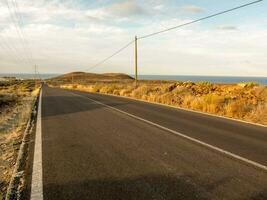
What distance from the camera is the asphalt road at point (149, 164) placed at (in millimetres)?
4555

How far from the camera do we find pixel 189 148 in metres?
7.28

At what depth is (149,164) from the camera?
234 inches

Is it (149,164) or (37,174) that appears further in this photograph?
(149,164)

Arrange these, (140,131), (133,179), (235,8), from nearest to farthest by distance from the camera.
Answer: (133,179) → (140,131) → (235,8)

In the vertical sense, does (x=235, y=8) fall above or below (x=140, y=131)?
above

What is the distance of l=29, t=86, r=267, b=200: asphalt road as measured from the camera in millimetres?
4555

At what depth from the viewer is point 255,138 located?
28.8ft

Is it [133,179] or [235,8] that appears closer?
[133,179]

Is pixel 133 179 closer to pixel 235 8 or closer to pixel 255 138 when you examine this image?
pixel 255 138

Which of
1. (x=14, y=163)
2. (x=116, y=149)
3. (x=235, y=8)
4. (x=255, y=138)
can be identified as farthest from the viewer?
(x=235, y=8)

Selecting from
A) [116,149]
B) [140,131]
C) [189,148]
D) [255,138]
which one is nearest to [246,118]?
[255,138]

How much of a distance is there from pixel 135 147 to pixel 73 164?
6.01ft

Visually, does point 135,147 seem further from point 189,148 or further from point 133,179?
point 133,179

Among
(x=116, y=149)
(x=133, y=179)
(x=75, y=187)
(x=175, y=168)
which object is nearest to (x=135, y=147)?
(x=116, y=149)
